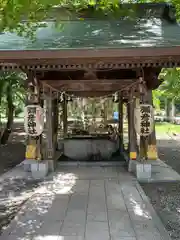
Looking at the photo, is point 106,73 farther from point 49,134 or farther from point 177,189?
point 177,189

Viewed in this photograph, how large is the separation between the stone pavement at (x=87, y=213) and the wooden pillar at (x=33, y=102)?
0.81 meters

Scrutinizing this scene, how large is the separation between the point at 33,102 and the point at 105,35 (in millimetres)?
2671

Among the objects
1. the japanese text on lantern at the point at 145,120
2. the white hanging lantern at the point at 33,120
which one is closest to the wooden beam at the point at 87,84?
the white hanging lantern at the point at 33,120

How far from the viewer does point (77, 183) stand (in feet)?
23.6

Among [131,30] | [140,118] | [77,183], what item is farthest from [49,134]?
[131,30]

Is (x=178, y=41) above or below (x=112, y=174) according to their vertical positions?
above

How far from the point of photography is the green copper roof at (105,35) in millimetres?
5211

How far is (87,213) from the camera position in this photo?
5.05 metres

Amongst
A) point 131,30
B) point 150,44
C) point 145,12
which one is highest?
point 145,12

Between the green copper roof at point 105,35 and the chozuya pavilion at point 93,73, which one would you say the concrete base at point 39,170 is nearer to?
the chozuya pavilion at point 93,73

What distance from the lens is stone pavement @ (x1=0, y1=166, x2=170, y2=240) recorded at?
165 inches

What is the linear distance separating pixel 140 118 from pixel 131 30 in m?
2.12

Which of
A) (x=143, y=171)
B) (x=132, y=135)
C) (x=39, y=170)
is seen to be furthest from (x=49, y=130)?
(x=143, y=171)

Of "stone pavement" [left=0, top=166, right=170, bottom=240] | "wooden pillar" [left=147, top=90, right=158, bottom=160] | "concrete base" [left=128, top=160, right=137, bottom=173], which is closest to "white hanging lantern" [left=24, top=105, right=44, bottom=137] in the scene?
"stone pavement" [left=0, top=166, right=170, bottom=240]
